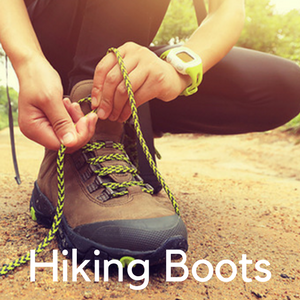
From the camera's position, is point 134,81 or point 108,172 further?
point 108,172

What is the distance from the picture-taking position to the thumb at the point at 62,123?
2.25 ft

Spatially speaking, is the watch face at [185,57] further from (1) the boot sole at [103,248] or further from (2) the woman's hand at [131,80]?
(1) the boot sole at [103,248]

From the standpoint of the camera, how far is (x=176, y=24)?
8.40 m

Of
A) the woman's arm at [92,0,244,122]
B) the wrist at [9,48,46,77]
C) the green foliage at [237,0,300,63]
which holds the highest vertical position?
the wrist at [9,48,46,77]

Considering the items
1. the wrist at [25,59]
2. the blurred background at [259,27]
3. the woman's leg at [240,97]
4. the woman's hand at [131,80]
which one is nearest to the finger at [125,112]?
the woman's hand at [131,80]

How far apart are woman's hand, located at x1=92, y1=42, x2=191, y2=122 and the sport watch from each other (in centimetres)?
3

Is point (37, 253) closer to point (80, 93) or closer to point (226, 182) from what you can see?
point (80, 93)

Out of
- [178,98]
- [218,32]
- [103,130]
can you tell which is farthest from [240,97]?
[103,130]

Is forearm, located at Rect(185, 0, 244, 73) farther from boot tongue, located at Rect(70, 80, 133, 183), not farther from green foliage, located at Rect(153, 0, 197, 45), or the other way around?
green foliage, located at Rect(153, 0, 197, 45)

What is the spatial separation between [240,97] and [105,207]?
979 millimetres

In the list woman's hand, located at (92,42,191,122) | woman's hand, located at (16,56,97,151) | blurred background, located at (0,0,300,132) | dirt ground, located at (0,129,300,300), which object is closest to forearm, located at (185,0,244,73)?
woman's hand, located at (92,42,191,122)

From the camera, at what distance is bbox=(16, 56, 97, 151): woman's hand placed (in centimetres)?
69

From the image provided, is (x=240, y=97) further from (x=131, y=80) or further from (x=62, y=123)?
(x=62, y=123)

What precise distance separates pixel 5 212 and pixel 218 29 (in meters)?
0.92
